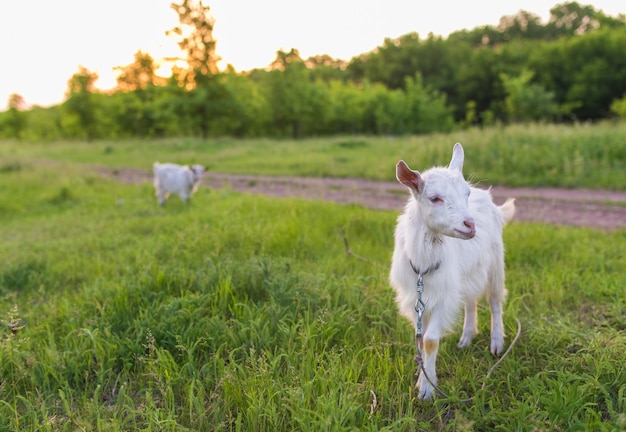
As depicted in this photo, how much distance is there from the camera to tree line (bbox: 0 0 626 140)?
29.8m

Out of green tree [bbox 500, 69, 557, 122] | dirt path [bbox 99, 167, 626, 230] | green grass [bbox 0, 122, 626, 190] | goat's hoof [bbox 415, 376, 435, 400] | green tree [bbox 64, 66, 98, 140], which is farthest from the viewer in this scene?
green tree [bbox 64, 66, 98, 140]

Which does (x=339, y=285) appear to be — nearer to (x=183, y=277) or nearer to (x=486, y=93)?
(x=183, y=277)

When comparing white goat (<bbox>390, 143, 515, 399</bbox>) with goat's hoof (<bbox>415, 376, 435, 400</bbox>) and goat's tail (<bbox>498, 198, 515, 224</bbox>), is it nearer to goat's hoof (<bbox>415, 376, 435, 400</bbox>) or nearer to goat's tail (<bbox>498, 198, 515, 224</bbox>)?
A: goat's hoof (<bbox>415, 376, 435, 400</bbox>)

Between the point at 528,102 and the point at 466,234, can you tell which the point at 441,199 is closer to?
the point at 466,234

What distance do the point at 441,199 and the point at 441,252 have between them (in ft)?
1.32

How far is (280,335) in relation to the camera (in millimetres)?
3014

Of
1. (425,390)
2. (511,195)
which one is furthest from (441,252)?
(511,195)

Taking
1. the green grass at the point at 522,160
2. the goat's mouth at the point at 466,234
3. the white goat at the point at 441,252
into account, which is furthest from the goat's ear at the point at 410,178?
the green grass at the point at 522,160

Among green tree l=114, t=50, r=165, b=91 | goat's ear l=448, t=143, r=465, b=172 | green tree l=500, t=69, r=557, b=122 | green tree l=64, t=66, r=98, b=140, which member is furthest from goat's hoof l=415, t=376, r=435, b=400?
green tree l=64, t=66, r=98, b=140

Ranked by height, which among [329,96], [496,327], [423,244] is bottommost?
[496,327]

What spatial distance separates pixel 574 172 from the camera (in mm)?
8758

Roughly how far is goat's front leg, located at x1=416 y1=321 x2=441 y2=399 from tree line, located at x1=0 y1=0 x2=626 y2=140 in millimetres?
26152

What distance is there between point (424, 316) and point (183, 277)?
231 centimetres

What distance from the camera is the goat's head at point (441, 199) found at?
2.18 m
